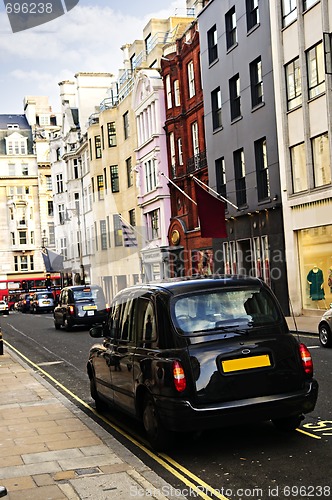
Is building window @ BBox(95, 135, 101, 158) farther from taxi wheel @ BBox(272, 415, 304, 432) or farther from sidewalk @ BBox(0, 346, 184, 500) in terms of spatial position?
taxi wheel @ BBox(272, 415, 304, 432)

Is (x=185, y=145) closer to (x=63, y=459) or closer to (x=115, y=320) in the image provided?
(x=115, y=320)

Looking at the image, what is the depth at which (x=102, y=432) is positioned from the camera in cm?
827

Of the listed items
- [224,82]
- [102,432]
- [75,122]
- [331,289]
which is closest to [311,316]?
[331,289]

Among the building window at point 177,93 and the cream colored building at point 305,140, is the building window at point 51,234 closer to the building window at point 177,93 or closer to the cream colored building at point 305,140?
the building window at point 177,93

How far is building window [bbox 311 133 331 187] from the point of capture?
86.2 ft

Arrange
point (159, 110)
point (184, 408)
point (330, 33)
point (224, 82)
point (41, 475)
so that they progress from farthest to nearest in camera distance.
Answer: point (159, 110) < point (224, 82) < point (330, 33) < point (184, 408) < point (41, 475)

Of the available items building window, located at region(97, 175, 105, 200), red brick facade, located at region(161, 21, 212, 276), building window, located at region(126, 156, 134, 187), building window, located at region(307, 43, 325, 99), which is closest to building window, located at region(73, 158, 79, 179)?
building window, located at region(97, 175, 105, 200)

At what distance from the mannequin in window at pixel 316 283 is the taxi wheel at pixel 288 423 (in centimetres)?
1985

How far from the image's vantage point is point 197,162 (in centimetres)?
3938

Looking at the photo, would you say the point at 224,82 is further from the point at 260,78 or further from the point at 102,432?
the point at 102,432

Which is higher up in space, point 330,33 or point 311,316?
point 330,33

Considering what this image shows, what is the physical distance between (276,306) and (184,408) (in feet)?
5.32

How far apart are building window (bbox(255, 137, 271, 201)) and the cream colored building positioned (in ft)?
6.06

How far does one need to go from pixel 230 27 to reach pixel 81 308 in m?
15.1
